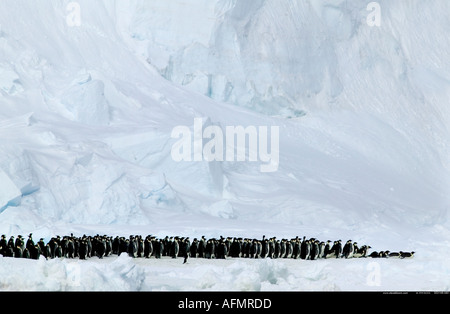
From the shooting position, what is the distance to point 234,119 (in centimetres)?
6431

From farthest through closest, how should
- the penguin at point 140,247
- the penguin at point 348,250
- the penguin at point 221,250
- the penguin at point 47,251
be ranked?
the penguin at point 348,250 < the penguin at point 221,250 < the penguin at point 140,247 < the penguin at point 47,251

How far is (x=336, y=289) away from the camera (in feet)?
104

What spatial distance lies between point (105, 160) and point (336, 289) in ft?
74.6

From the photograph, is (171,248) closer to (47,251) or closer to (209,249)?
(209,249)

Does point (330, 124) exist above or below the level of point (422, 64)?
below

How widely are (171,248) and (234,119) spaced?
24202 mm

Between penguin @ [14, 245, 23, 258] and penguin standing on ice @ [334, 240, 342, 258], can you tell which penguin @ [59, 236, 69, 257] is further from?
penguin standing on ice @ [334, 240, 342, 258]

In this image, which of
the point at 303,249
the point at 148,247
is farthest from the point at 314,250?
the point at 148,247

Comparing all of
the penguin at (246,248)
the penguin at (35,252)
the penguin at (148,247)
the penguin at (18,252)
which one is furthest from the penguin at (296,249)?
the penguin at (18,252)

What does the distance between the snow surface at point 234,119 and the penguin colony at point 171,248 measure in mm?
1447

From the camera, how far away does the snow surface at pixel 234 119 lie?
49750mm

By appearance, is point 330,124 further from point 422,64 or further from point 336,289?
point 336,289

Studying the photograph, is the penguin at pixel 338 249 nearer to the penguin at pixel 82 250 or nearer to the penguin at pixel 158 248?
the penguin at pixel 158 248
